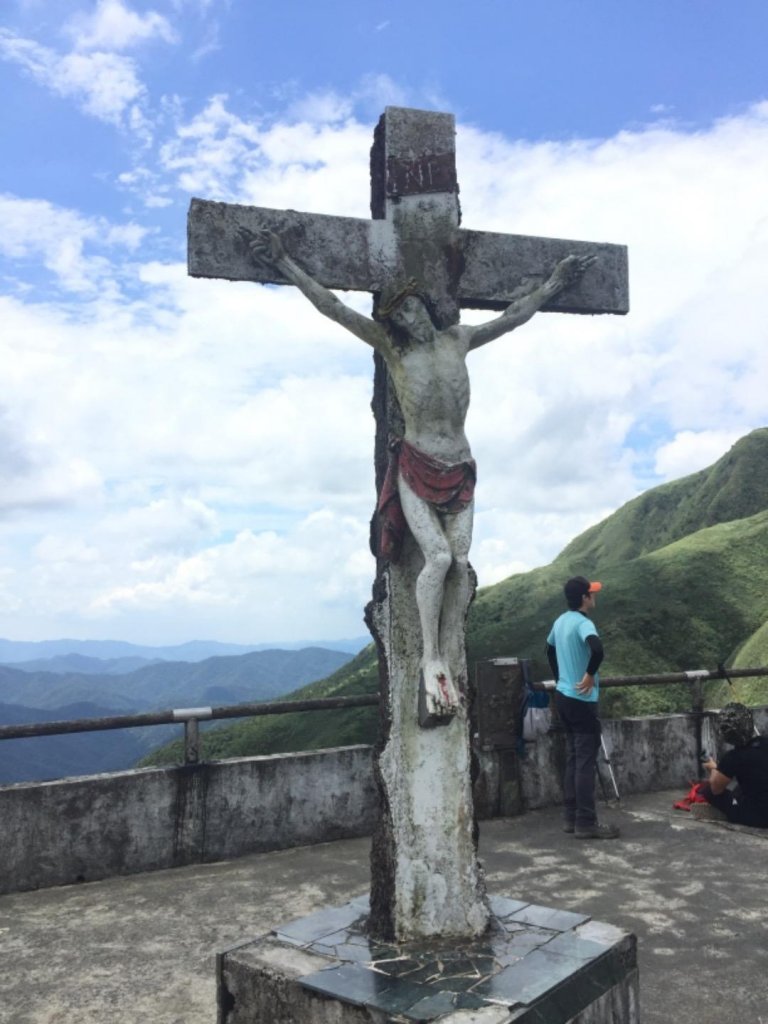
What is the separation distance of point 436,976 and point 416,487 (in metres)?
2.08

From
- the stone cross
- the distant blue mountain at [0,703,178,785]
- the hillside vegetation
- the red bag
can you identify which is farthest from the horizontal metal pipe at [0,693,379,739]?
the distant blue mountain at [0,703,178,785]

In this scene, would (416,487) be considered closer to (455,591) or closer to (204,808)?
(455,591)

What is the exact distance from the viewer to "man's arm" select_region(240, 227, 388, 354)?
453 centimetres

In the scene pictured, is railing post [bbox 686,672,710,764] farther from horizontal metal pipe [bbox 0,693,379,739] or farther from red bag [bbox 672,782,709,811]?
horizontal metal pipe [bbox 0,693,379,739]

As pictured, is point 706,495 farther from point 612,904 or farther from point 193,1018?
point 193,1018

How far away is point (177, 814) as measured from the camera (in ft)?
24.0

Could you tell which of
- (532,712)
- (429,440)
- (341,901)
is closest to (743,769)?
(532,712)

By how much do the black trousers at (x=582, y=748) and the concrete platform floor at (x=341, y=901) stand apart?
27 cm

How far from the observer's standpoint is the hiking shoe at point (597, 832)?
7.79m

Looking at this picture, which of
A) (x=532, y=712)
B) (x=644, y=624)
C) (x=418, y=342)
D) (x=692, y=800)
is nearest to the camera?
(x=418, y=342)

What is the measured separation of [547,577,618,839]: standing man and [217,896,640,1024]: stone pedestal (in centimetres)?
360

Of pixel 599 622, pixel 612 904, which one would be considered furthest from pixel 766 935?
pixel 599 622

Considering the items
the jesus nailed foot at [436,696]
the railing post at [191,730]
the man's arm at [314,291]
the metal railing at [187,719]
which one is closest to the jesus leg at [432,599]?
the jesus nailed foot at [436,696]

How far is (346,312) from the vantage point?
452 centimetres
